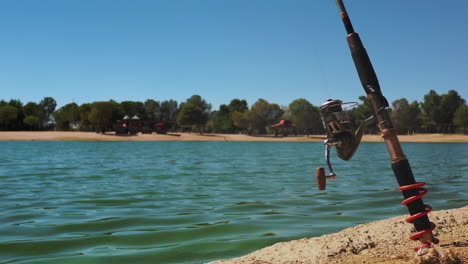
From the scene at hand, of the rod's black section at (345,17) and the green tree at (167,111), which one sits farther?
the green tree at (167,111)

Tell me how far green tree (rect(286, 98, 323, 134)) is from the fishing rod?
4677 inches

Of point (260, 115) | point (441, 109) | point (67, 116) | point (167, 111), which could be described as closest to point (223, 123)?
point (260, 115)

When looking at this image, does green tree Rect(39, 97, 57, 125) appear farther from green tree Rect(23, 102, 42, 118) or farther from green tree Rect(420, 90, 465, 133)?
green tree Rect(420, 90, 465, 133)

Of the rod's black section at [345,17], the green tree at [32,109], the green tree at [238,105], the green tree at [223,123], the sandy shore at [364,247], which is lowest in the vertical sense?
the sandy shore at [364,247]

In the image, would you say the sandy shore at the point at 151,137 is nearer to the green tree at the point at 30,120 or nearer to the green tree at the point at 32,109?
the green tree at the point at 30,120

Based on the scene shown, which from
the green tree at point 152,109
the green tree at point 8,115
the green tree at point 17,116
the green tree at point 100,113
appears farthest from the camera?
the green tree at point 152,109

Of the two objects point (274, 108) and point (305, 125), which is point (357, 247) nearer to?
point (305, 125)

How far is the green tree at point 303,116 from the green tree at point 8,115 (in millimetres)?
87205

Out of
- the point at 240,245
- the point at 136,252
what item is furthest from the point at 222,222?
the point at 136,252

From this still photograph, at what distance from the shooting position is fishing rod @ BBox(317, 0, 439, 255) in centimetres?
379

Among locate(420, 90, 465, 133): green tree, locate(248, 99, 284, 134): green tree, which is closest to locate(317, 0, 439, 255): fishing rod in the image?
locate(248, 99, 284, 134): green tree

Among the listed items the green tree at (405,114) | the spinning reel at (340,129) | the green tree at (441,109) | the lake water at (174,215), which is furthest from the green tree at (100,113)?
the spinning reel at (340,129)

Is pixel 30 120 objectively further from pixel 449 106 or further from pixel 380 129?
pixel 380 129

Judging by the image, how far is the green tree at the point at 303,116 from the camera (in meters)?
126
